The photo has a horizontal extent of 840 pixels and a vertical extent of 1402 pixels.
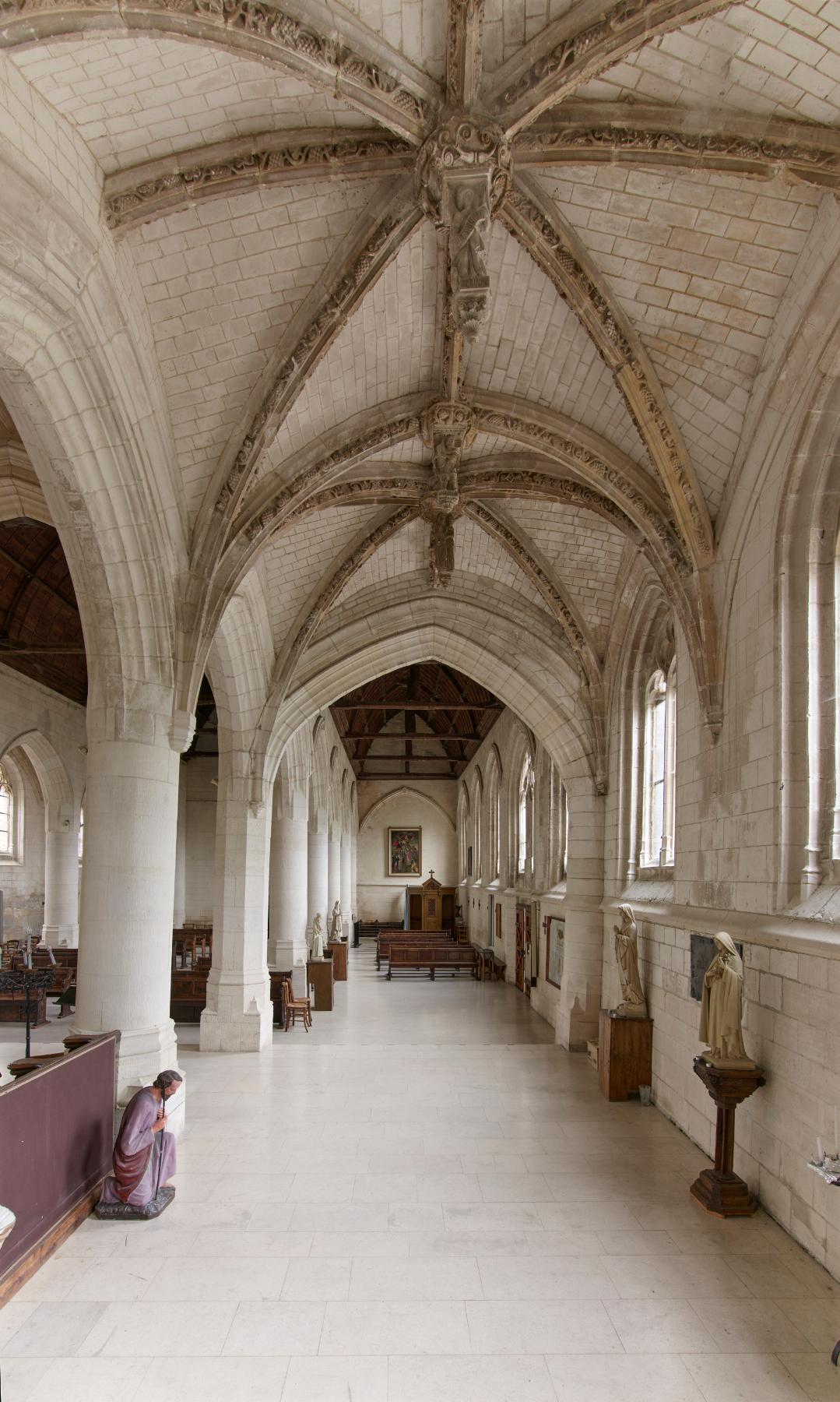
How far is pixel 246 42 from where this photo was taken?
16.3ft

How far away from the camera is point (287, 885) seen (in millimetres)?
17125

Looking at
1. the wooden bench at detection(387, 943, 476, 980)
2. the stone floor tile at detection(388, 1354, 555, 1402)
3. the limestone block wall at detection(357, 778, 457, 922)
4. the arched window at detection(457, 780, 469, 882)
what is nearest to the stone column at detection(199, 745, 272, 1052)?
the stone floor tile at detection(388, 1354, 555, 1402)

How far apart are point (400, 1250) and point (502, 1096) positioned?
13.4ft

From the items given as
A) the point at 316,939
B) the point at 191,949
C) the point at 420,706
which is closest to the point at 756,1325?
the point at 316,939

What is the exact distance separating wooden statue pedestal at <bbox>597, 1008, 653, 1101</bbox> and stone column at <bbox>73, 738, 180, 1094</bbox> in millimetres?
4616

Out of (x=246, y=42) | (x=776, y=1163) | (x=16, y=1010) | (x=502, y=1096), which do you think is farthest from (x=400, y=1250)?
(x=16, y=1010)

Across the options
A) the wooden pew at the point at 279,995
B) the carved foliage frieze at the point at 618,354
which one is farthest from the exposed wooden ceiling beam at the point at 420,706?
the carved foliage frieze at the point at 618,354

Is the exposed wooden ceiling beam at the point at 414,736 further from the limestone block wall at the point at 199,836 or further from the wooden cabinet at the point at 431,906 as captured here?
the wooden cabinet at the point at 431,906

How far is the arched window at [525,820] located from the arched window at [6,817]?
1225 cm

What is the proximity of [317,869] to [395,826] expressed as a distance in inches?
583

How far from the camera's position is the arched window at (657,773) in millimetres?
10922

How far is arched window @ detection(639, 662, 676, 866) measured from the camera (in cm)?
1092

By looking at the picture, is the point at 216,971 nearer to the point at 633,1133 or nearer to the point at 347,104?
the point at 633,1133

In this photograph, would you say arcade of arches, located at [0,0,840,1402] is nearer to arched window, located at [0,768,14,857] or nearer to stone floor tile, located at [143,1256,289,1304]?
stone floor tile, located at [143,1256,289,1304]
